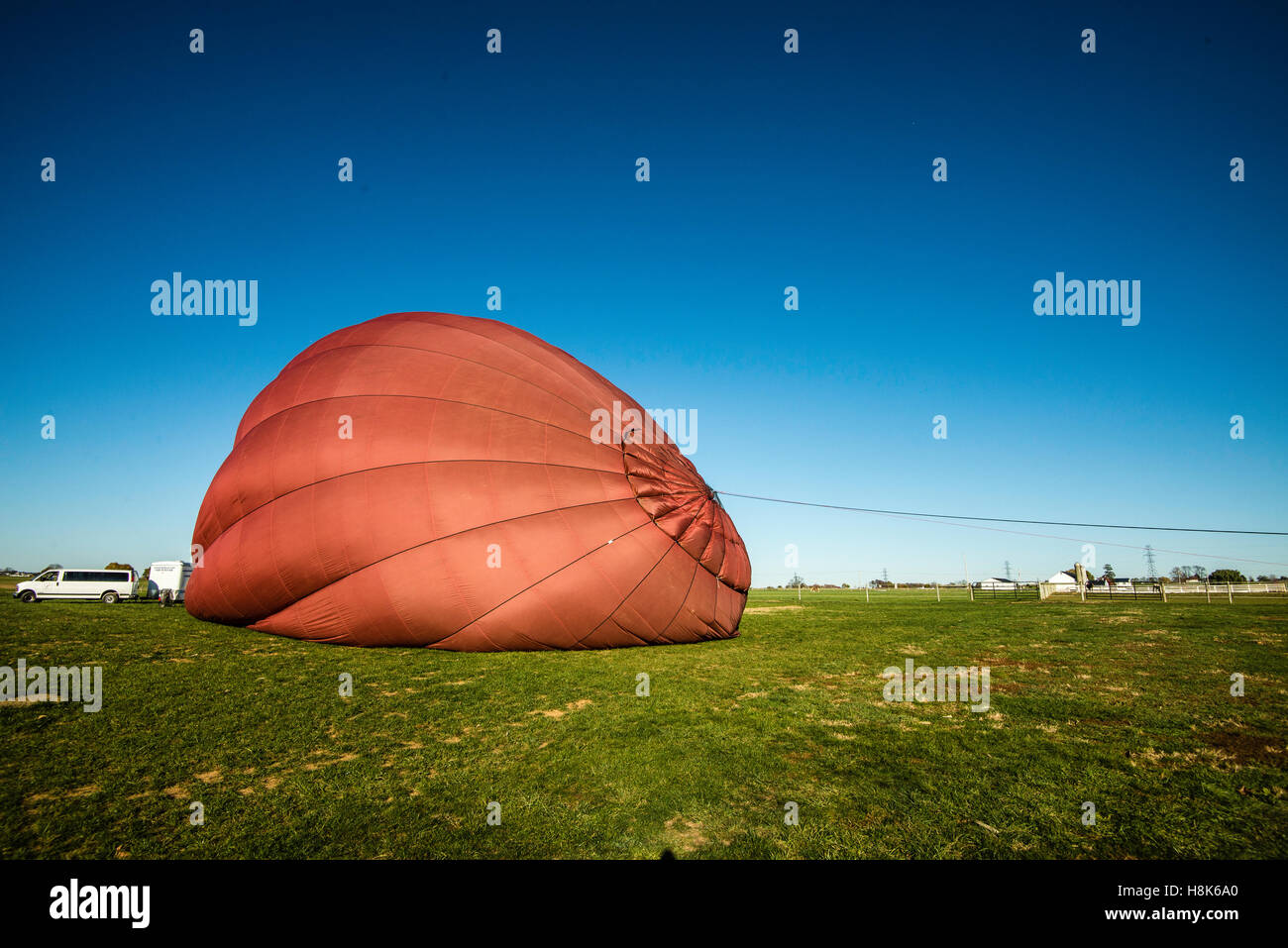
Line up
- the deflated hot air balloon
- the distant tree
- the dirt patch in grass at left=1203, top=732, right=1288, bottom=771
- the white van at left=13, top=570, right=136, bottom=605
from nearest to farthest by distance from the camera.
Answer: the dirt patch in grass at left=1203, top=732, right=1288, bottom=771, the deflated hot air balloon, the white van at left=13, top=570, right=136, bottom=605, the distant tree

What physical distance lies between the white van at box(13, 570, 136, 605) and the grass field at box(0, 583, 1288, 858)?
20.5 m

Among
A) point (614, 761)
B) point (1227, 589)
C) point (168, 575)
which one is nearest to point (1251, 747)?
point (614, 761)

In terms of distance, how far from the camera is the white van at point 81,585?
82.6 feet

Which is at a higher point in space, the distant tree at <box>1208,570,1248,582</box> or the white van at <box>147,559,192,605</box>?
the white van at <box>147,559,192,605</box>

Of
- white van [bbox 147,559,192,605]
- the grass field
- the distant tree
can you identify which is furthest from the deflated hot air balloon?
the distant tree

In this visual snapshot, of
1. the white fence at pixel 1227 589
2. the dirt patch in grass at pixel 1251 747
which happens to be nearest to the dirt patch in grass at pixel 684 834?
the dirt patch in grass at pixel 1251 747

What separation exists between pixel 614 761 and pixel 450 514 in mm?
7343

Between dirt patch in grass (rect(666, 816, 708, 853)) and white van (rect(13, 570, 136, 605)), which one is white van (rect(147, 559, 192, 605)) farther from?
dirt patch in grass (rect(666, 816, 708, 853))

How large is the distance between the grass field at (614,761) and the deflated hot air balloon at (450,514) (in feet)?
4.74

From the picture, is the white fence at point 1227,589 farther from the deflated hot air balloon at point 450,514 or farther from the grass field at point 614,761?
the grass field at point 614,761

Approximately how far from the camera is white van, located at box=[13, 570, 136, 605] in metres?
25.2

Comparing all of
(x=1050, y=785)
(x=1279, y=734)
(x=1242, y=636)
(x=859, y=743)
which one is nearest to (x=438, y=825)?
(x=859, y=743)

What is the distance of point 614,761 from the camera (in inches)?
223
